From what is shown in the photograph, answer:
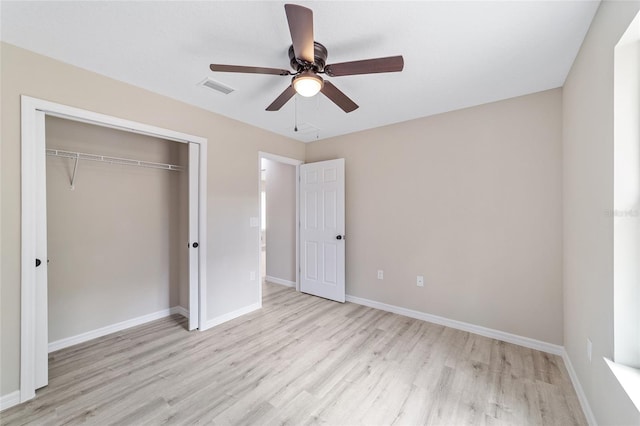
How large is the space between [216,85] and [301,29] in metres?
1.40

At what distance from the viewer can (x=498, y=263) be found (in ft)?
8.84

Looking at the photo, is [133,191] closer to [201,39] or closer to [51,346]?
[51,346]

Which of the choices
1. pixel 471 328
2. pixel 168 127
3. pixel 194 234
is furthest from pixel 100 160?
pixel 471 328

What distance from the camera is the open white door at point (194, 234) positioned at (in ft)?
9.36

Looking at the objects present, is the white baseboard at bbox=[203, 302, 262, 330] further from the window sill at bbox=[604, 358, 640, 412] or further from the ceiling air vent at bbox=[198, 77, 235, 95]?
the window sill at bbox=[604, 358, 640, 412]

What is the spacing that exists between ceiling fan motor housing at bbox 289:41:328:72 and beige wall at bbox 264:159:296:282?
9.22 feet

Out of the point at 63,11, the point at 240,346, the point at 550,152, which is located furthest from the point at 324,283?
the point at 63,11

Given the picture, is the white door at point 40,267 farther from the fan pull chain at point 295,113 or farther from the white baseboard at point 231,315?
the fan pull chain at point 295,113

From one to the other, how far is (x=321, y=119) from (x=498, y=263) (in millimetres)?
2594

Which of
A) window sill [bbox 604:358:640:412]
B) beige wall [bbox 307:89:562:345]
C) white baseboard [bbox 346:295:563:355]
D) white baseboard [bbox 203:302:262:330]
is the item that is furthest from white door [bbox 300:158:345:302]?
window sill [bbox 604:358:640:412]

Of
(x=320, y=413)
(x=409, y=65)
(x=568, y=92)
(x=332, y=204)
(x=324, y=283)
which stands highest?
(x=409, y=65)

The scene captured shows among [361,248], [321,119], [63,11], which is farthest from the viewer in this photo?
[361,248]

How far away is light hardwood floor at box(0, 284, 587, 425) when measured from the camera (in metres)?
1.69

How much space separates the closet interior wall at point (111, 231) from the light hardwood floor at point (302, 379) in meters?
0.36
